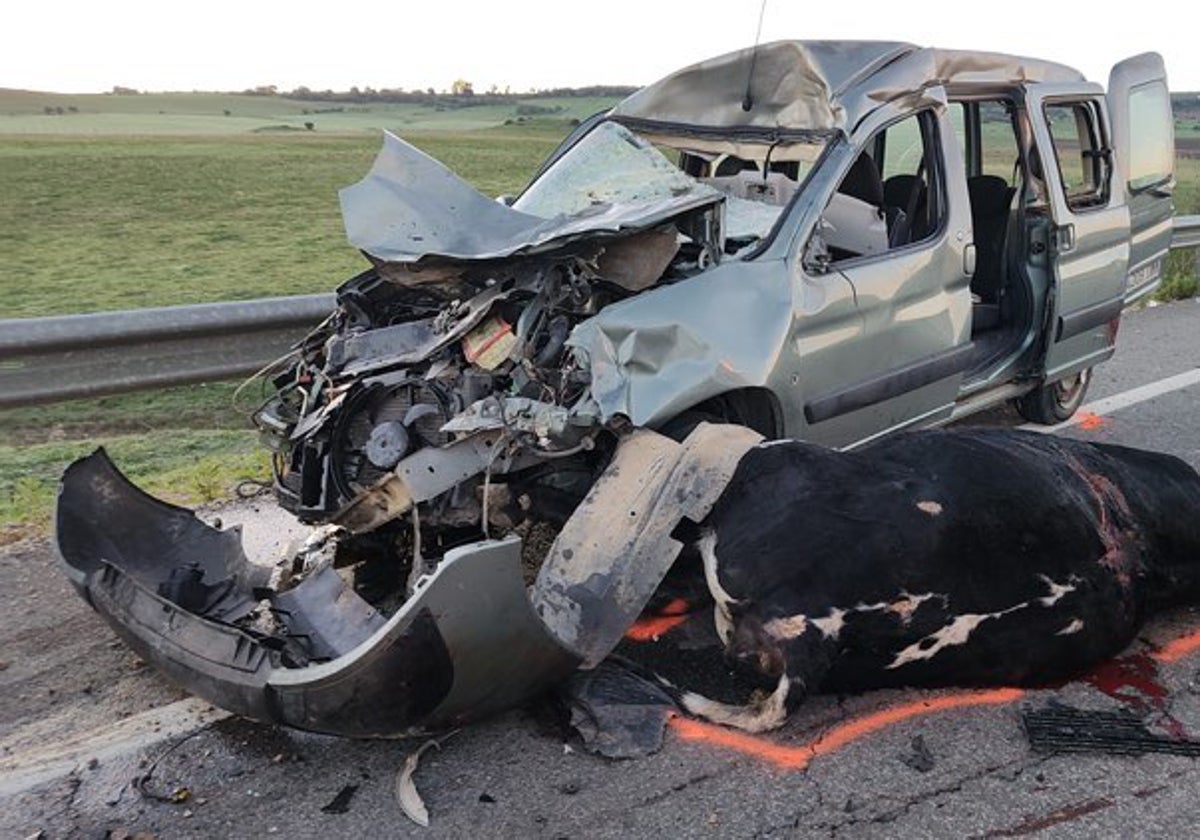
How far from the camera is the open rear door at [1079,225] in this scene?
5840 mm

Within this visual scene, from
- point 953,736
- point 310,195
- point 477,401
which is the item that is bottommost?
point 310,195

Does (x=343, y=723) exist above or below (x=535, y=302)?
below

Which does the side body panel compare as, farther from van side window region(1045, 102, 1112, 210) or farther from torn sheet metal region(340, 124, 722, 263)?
van side window region(1045, 102, 1112, 210)

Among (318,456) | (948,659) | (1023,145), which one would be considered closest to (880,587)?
(948,659)

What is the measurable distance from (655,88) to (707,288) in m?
1.81

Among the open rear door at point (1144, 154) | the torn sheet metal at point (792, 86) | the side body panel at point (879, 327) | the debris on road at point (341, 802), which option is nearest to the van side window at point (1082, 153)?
the open rear door at point (1144, 154)

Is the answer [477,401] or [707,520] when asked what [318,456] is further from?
[707,520]

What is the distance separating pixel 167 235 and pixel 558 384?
18.9 metres

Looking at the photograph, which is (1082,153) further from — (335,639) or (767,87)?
(335,639)

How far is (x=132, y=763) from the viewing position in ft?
9.94

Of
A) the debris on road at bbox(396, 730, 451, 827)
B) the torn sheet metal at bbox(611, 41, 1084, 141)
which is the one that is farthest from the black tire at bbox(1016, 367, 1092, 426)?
the debris on road at bbox(396, 730, 451, 827)

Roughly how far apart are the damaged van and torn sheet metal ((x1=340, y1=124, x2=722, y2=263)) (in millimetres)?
12

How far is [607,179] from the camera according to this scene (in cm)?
459

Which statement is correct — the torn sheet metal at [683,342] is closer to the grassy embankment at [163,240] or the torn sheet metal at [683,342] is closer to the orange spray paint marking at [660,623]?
the orange spray paint marking at [660,623]
